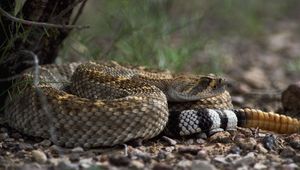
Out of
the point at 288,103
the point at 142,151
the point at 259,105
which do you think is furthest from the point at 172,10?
the point at 142,151

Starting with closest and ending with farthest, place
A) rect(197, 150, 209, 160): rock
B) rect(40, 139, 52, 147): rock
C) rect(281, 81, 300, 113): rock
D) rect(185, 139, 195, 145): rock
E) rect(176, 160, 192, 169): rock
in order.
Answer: rect(176, 160, 192, 169): rock, rect(197, 150, 209, 160): rock, rect(40, 139, 52, 147): rock, rect(185, 139, 195, 145): rock, rect(281, 81, 300, 113): rock

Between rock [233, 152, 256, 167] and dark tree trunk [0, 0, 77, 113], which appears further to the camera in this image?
dark tree trunk [0, 0, 77, 113]

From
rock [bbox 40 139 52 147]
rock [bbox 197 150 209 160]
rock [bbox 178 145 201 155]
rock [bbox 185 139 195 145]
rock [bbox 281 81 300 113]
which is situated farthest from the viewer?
rock [bbox 281 81 300 113]

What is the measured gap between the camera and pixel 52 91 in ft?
17.7

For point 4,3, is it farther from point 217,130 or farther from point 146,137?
point 217,130

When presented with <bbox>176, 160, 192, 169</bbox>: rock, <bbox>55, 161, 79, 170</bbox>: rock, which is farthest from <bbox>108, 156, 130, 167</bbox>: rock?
<bbox>176, 160, 192, 169</bbox>: rock

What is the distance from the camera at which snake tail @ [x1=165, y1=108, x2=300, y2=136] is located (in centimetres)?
535

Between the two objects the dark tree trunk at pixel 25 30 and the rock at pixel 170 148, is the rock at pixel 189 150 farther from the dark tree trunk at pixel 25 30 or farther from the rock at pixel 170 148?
the dark tree trunk at pixel 25 30

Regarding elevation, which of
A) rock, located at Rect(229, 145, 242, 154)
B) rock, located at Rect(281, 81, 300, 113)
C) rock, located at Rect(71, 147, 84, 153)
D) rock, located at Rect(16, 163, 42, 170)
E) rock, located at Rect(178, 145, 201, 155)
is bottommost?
rock, located at Rect(16, 163, 42, 170)

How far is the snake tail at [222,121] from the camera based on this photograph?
5.35 metres

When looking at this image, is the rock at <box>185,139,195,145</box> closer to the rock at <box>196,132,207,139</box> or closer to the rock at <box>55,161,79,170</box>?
the rock at <box>196,132,207,139</box>

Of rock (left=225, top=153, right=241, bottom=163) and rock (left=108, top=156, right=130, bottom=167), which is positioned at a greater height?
rock (left=225, top=153, right=241, bottom=163)

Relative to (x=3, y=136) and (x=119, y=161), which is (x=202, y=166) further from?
(x=3, y=136)

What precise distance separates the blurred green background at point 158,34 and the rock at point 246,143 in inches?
86.6
